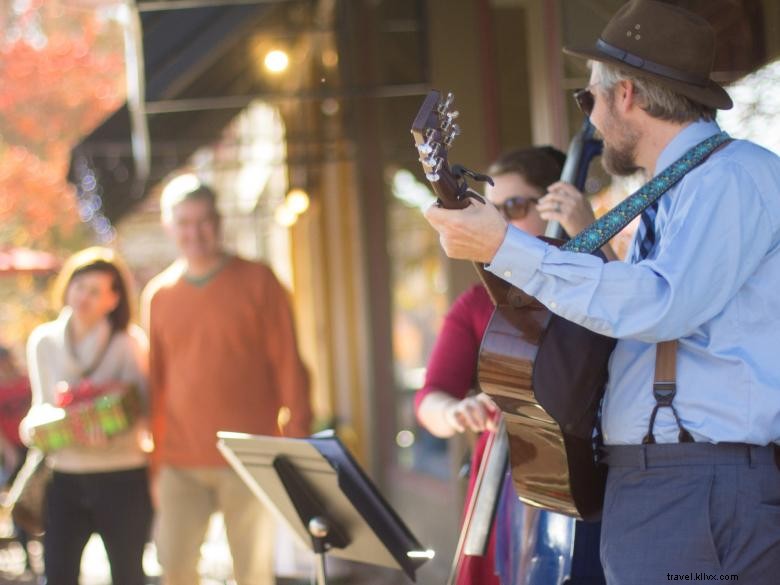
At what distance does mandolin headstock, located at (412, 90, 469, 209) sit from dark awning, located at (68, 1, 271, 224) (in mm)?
4745

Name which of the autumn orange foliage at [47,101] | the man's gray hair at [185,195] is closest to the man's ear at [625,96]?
the man's gray hair at [185,195]

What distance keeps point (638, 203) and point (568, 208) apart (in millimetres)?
553

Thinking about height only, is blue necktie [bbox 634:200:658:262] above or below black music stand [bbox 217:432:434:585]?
above

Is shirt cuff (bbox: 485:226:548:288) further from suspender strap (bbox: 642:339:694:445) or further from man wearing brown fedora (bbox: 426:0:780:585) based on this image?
suspender strap (bbox: 642:339:694:445)

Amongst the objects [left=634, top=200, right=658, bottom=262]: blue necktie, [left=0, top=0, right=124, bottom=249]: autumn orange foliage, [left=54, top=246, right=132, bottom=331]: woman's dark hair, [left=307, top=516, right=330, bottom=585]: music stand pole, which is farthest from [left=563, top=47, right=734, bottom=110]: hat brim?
[left=0, top=0, right=124, bottom=249]: autumn orange foliage

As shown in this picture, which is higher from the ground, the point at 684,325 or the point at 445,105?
the point at 445,105

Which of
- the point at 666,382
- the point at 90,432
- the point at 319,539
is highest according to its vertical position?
the point at 666,382

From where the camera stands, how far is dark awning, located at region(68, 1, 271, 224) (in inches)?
283

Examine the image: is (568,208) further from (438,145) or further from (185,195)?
(185,195)

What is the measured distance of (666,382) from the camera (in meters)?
2.43

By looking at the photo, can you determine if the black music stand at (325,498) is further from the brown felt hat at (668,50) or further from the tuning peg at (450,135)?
the brown felt hat at (668,50)

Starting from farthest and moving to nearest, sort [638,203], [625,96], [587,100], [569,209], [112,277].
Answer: [112,277], [569,209], [587,100], [625,96], [638,203]

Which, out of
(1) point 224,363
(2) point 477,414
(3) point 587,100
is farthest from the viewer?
(1) point 224,363

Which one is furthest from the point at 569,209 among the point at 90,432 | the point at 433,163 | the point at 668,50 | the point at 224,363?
the point at 90,432
